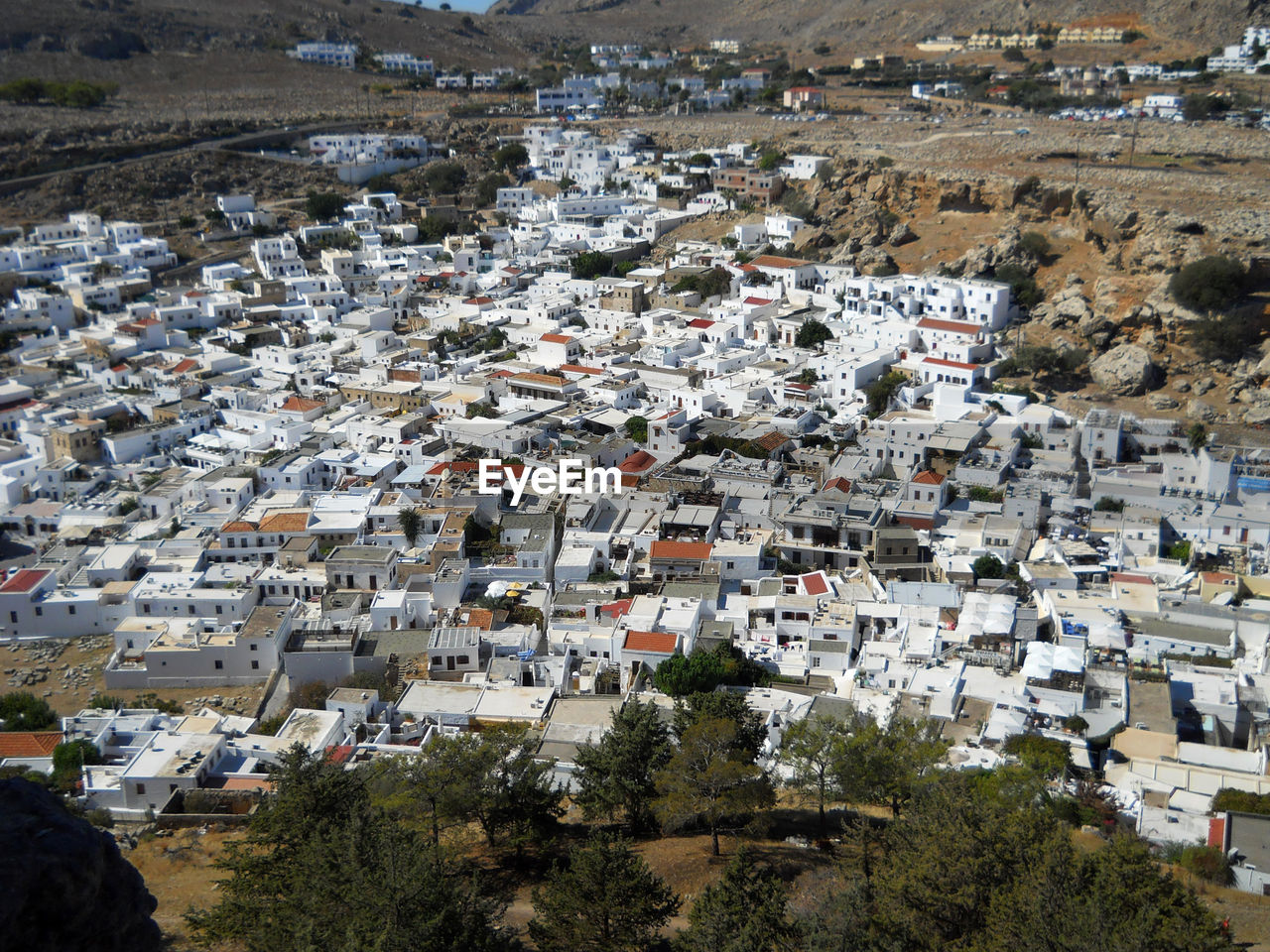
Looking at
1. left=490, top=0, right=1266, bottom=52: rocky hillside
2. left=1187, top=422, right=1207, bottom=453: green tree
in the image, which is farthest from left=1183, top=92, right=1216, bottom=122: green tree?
left=1187, top=422, right=1207, bottom=453: green tree

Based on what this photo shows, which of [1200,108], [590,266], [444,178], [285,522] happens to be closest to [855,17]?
[1200,108]

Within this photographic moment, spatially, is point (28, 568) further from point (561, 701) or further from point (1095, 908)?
point (1095, 908)

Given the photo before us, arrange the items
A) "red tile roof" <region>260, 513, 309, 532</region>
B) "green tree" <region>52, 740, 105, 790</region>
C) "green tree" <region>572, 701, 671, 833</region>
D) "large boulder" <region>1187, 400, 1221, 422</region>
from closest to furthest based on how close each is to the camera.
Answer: "green tree" <region>572, 701, 671, 833</region>
"green tree" <region>52, 740, 105, 790</region>
"red tile roof" <region>260, 513, 309, 532</region>
"large boulder" <region>1187, 400, 1221, 422</region>

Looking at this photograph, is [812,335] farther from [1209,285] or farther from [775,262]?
[1209,285]

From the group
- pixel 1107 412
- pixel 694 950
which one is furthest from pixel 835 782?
pixel 1107 412

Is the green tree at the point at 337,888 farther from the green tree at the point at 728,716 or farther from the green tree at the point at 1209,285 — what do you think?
the green tree at the point at 1209,285

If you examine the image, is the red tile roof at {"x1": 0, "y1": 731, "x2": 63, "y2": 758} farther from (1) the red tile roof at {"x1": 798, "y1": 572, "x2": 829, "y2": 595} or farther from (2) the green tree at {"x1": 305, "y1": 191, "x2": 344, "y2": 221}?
(2) the green tree at {"x1": 305, "y1": 191, "x2": 344, "y2": 221}

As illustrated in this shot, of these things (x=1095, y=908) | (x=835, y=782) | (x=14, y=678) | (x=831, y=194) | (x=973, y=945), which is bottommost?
(x=14, y=678)
